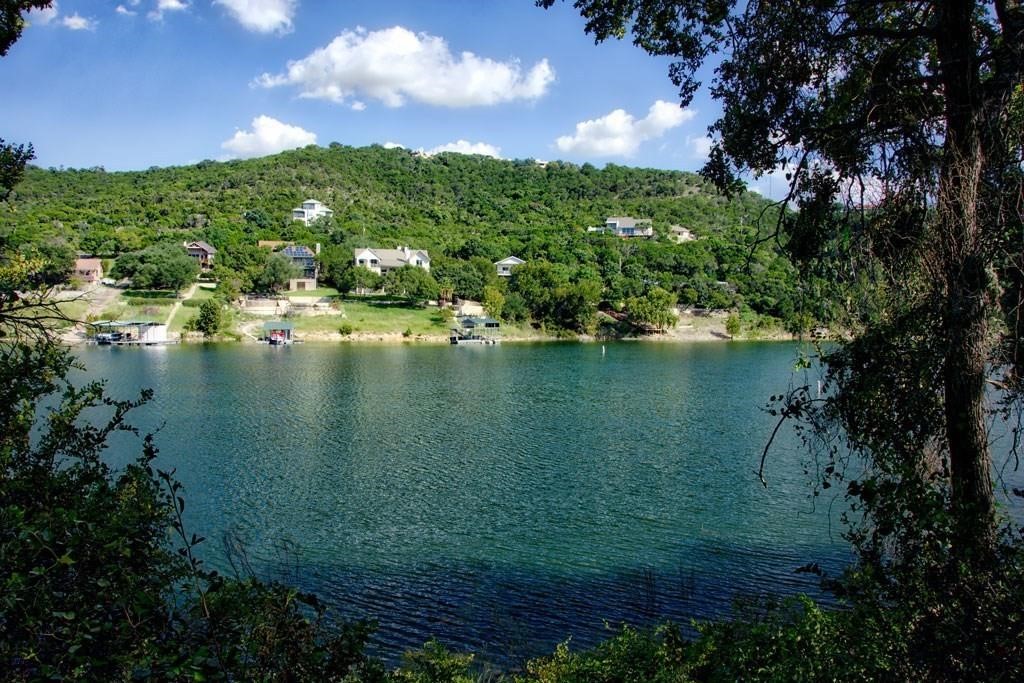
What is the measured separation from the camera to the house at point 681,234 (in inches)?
5148

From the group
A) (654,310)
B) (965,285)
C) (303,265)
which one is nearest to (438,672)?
(965,285)

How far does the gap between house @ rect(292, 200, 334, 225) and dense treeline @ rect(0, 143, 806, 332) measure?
2227 millimetres

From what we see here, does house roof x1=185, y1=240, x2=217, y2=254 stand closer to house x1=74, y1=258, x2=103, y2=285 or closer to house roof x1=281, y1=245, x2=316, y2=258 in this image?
house roof x1=281, y1=245, x2=316, y2=258

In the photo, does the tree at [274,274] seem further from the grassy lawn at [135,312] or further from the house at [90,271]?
the house at [90,271]

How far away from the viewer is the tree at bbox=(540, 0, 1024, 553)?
576 cm

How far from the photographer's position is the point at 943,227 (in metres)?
5.88

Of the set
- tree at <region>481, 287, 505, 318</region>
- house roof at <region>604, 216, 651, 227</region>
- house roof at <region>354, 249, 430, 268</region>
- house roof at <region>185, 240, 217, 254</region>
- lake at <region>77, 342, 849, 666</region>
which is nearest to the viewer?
lake at <region>77, 342, 849, 666</region>

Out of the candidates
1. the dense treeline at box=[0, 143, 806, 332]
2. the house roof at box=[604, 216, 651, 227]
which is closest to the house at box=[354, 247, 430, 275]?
the dense treeline at box=[0, 143, 806, 332]

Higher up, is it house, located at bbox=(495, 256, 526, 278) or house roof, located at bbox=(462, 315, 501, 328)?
house, located at bbox=(495, 256, 526, 278)

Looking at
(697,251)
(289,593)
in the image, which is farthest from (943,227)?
(697,251)

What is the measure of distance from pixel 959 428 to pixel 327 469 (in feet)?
76.4

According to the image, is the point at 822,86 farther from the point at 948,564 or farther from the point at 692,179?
the point at 692,179

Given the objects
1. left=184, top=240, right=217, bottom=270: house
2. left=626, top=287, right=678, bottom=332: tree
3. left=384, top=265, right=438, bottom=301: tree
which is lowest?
left=626, top=287, right=678, bottom=332: tree

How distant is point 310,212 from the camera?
130 metres
